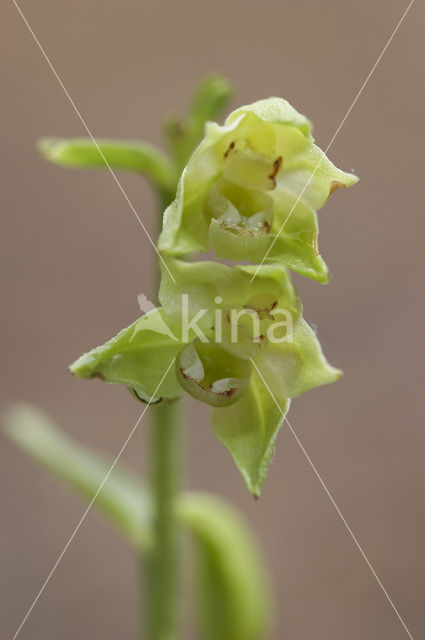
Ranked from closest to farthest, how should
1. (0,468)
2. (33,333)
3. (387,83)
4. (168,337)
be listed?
1. (168,337)
2. (0,468)
3. (33,333)
4. (387,83)

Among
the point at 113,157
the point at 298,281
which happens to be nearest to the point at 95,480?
the point at 113,157

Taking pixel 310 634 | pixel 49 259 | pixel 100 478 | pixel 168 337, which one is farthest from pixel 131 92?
pixel 168 337

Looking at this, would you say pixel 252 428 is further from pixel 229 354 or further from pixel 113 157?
pixel 113 157

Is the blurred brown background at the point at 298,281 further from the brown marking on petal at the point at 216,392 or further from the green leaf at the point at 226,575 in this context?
the brown marking on petal at the point at 216,392

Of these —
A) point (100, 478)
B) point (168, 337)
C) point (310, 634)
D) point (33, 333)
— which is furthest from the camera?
Answer: point (33, 333)

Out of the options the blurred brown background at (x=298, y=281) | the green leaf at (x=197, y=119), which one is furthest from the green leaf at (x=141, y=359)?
the blurred brown background at (x=298, y=281)

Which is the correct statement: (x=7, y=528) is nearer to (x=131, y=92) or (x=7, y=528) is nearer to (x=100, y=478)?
(x=100, y=478)

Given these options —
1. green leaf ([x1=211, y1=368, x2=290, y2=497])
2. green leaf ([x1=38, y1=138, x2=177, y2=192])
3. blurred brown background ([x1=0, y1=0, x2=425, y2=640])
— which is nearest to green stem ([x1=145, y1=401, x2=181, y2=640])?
green leaf ([x1=38, y1=138, x2=177, y2=192])
